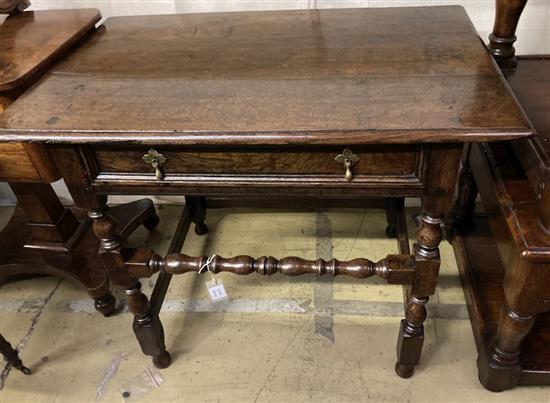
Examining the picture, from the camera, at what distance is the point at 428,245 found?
0.94m

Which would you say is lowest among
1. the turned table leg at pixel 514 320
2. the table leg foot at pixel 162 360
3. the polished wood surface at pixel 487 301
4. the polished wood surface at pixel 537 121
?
the table leg foot at pixel 162 360

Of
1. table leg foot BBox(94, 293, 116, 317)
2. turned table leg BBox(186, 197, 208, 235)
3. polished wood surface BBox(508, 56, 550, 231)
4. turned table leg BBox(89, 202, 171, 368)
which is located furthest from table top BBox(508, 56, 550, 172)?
table leg foot BBox(94, 293, 116, 317)

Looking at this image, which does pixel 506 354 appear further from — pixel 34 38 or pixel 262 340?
pixel 34 38

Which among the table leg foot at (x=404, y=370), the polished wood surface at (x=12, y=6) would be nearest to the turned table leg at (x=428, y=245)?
the table leg foot at (x=404, y=370)

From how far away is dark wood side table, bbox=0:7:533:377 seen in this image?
0.77m

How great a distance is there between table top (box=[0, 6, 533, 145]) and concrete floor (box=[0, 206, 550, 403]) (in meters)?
0.73

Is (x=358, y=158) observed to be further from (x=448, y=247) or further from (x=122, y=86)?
(x=448, y=247)

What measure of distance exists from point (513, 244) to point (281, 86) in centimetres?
53

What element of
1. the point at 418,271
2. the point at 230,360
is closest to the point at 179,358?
the point at 230,360

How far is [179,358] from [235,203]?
54 centimetres

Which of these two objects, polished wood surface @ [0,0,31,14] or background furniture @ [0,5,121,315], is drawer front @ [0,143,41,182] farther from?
polished wood surface @ [0,0,31,14]

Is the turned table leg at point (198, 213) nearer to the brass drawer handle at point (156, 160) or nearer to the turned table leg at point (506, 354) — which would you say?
the brass drawer handle at point (156, 160)

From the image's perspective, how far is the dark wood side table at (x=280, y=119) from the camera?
0.77 meters

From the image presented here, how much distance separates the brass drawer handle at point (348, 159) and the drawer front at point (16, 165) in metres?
0.61
